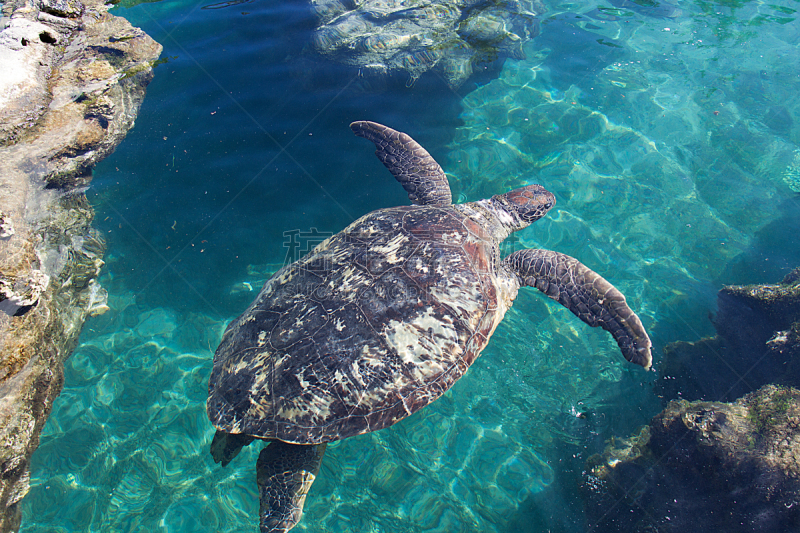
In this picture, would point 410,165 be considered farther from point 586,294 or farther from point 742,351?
point 742,351

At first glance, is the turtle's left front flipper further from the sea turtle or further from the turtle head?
the turtle head

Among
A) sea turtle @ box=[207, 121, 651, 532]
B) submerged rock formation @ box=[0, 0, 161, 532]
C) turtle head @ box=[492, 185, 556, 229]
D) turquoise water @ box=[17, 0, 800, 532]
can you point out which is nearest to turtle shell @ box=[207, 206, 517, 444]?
sea turtle @ box=[207, 121, 651, 532]

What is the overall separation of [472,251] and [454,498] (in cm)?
263

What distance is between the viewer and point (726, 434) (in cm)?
336

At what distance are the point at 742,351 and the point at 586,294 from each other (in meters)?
2.28

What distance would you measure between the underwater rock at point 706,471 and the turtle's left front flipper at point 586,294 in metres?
0.81

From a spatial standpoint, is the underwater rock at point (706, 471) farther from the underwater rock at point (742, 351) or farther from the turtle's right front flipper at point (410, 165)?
the turtle's right front flipper at point (410, 165)

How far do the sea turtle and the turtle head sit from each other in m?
1.01

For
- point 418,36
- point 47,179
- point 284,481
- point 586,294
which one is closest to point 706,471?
point 586,294

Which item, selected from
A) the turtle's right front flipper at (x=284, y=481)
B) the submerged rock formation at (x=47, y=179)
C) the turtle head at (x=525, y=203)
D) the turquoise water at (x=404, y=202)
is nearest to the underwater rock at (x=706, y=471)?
the turquoise water at (x=404, y=202)

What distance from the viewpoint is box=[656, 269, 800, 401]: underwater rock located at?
4.15 metres

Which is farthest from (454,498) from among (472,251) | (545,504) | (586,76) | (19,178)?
(586,76)

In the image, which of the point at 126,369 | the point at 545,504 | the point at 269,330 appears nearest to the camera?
the point at 269,330

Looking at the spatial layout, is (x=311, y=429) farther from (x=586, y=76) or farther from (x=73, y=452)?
(x=586, y=76)
